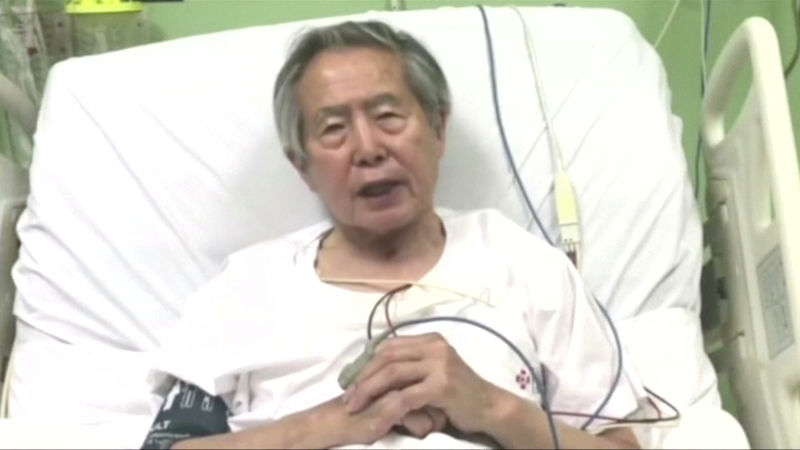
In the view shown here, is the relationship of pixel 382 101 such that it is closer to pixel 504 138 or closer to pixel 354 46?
pixel 354 46

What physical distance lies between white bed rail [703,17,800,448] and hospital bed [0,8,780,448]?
0.07 meters

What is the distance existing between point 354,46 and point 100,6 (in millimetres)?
725

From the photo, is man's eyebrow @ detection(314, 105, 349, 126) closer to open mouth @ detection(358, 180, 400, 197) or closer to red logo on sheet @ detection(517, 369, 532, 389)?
open mouth @ detection(358, 180, 400, 197)

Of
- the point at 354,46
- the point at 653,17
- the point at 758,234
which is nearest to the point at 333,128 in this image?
the point at 354,46

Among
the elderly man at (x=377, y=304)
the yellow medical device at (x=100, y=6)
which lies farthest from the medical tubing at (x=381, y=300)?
the yellow medical device at (x=100, y=6)

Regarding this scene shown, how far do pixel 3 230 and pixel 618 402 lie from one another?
1055 millimetres

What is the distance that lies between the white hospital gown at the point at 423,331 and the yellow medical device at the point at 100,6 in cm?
74

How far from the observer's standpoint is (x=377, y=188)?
1.56 m

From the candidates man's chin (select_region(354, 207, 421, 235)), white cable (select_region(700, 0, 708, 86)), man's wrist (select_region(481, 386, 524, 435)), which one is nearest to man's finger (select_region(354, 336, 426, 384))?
man's wrist (select_region(481, 386, 524, 435))

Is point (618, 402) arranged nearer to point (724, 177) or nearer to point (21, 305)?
point (724, 177)

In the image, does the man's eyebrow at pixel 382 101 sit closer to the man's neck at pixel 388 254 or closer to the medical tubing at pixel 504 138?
the man's neck at pixel 388 254

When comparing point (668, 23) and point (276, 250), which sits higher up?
point (668, 23)

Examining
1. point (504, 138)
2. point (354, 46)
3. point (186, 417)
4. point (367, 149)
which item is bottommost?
point (186, 417)

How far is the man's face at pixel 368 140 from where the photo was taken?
5.10ft
